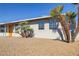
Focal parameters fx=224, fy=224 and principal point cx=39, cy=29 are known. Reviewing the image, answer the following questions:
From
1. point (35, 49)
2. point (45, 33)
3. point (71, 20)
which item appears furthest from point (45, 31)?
point (35, 49)

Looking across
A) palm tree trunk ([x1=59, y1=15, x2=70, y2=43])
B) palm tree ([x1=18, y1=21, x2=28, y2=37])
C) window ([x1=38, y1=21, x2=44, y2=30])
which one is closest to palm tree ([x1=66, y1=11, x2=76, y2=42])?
palm tree trunk ([x1=59, y1=15, x2=70, y2=43])

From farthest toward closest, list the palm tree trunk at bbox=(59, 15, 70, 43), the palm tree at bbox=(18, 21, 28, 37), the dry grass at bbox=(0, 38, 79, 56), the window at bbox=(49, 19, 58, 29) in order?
the palm tree at bbox=(18, 21, 28, 37) → the window at bbox=(49, 19, 58, 29) → the palm tree trunk at bbox=(59, 15, 70, 43) → the dry grass at bbox=(0, 38, 79, 56)

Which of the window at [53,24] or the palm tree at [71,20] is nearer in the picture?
the palm tree at [71,20]

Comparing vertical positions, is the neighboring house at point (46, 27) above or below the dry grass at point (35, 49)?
above

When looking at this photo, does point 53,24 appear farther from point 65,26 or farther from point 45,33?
point 65,26

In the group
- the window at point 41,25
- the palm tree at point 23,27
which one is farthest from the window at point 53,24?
the palm tree at point 23,27

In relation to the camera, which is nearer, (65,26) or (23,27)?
(65,26)

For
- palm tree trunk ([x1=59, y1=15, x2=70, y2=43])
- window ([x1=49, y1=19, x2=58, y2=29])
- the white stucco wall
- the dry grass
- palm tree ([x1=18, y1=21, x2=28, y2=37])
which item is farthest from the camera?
palm tree ([x1=18, y1=21, x2=28, y2=37])

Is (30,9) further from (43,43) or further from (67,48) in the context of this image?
(67,48)

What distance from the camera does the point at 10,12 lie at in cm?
1412

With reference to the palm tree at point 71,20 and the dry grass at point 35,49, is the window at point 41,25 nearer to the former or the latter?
the palm tree at point 71,20

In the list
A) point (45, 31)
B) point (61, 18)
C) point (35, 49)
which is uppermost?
point (61, 18)

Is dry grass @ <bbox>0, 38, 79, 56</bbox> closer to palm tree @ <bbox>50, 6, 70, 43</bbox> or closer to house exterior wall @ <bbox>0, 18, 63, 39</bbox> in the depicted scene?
palm tree @ <bbox>50, 6, 70, 43</bbox>

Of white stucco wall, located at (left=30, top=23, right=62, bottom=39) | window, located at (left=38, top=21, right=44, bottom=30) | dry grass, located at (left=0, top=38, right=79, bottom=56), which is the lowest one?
dry grass, located at (left=0, top=38, right=79, bottom=56)
